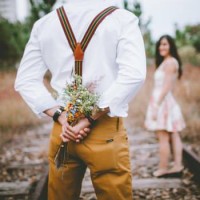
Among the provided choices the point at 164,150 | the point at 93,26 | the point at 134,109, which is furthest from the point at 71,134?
the point at 134,109

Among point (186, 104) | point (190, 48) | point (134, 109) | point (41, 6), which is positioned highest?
point (41, 6)

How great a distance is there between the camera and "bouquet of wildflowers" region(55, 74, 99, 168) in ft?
6.23

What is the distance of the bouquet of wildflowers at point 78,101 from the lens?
190 centimetres

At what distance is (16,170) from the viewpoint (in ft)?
16.9

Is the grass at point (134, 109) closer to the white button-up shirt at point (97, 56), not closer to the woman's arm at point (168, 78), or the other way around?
the woman's arm at point (168, 78)

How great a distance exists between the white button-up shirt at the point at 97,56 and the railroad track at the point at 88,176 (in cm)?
179

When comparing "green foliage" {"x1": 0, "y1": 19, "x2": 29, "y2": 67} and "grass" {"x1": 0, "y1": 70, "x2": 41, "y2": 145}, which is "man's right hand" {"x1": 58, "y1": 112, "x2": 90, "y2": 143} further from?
"green foliage" {"x1": 0, "y1": 19, "x2": 29, "y2": 67}

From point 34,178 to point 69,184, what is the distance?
2.81m

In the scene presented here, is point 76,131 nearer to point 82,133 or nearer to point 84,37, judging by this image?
point 82,133

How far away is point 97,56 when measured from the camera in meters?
1.91

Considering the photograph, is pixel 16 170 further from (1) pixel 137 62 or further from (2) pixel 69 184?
(1) pixel 137 62

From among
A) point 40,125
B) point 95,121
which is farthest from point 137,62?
point 40,125

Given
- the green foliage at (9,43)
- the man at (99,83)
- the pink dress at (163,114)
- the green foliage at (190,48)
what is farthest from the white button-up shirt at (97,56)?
the green foliage at (190,48)

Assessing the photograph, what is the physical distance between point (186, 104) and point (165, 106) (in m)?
4.60
